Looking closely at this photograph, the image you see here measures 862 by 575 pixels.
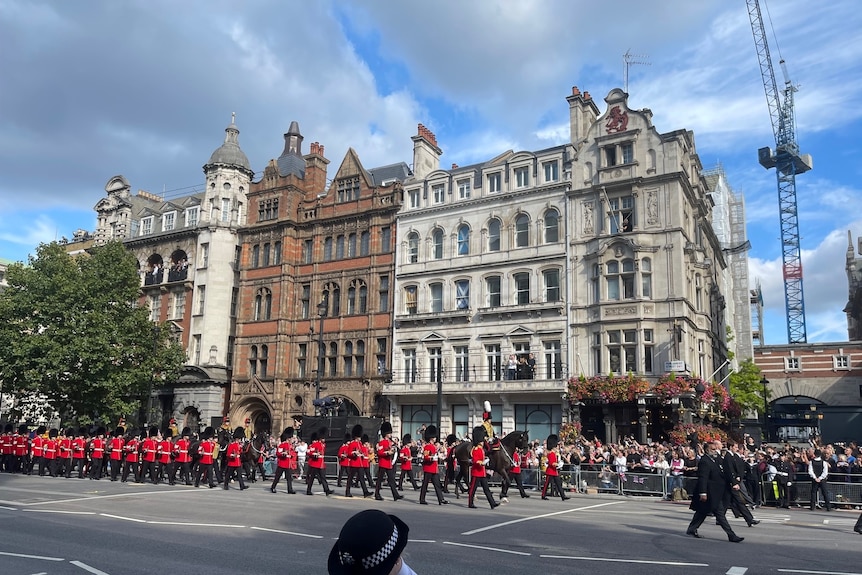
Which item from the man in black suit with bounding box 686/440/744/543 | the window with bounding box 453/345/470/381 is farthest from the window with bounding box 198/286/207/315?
the man in black suit with bounding box 686/440/744/543

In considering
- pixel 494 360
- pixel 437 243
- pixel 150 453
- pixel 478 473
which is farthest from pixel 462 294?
pixel 478 473

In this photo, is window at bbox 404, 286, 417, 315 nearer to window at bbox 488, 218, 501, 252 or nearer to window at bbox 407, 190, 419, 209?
window at bbox 407, 190, 419, 209

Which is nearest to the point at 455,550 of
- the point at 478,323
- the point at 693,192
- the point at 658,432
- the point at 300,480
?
the point at 300,480

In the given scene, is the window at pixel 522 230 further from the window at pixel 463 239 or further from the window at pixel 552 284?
the window at pixel 463 239

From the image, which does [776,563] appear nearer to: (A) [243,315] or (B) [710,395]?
(B) [710,395]

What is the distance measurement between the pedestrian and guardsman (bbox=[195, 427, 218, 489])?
21.0 metres

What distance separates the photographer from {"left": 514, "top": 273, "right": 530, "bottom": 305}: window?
124 feet

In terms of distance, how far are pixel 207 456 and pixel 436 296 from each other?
782 inches

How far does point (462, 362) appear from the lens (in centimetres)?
3872

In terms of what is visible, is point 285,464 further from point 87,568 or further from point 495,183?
point 495,183

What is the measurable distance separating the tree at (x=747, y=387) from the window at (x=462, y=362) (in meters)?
23.3

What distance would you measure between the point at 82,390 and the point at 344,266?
16242 mm

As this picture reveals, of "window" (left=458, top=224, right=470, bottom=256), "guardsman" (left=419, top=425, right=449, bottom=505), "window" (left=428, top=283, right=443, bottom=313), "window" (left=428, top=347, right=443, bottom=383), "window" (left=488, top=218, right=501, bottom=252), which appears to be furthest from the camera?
"window" (left=428, top=283, right=443, bottom=313)

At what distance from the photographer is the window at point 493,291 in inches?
1522
